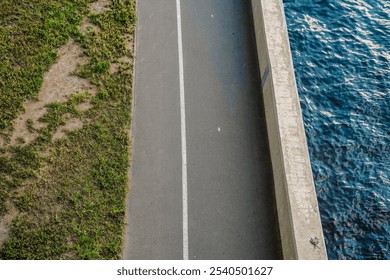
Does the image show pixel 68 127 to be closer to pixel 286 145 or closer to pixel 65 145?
pixel 65 145


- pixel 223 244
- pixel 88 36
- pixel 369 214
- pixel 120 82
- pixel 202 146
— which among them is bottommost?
pixel 369 214

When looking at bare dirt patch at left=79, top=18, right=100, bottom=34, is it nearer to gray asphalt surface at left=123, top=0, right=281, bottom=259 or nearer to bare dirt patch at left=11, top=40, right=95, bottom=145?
bare dirt patch at left=11, top=40, right=95, bottom=145

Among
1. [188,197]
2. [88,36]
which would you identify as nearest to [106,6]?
[88,36]

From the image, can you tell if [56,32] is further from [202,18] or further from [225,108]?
[225,108]

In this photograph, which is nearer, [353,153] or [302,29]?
[353,153]

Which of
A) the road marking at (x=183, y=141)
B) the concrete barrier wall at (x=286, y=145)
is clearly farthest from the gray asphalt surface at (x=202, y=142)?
the concrete barrier wall at (x=286, y=145)

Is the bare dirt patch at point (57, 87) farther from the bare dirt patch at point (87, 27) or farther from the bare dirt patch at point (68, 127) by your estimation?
the bare dirt patch at point (87, 27)
